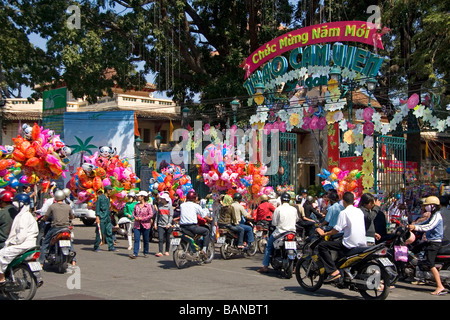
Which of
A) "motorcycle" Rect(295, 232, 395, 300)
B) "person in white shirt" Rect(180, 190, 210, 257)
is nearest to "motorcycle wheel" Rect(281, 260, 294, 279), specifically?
"motorcycle" Rect(295, 232, 395, 300)

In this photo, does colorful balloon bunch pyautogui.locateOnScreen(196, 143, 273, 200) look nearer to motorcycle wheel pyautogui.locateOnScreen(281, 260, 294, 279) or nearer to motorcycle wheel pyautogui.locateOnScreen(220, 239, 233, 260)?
motorcycle wheel pyautogui.locateOnScreen(220, 239, 233, 260)

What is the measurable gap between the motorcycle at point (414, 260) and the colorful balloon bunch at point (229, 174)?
7.26 metres

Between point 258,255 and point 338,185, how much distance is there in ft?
10.2

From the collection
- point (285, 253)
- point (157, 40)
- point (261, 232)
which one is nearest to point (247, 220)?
point (261, 232)

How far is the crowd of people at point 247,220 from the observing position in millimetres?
7984

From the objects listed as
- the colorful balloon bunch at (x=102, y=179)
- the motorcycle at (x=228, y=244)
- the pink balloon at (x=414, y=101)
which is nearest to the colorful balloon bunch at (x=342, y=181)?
the pink balloon at (x=414, y=101)

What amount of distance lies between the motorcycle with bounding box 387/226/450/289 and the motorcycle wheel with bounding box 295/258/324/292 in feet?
4.95

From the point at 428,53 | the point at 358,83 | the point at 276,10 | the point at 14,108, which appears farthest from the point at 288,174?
the point at 14,108

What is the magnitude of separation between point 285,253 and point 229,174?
22.3 feet

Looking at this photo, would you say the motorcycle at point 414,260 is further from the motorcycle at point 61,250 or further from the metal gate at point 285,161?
Answer: the metal gate at point 285,161

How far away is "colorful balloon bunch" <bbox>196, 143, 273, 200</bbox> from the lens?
16594 mm

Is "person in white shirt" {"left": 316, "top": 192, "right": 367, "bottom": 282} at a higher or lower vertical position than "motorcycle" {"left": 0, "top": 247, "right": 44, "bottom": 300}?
higher

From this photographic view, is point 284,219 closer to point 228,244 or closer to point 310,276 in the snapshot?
Answer: point 310,276

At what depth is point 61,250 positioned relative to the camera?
10.1 meters
